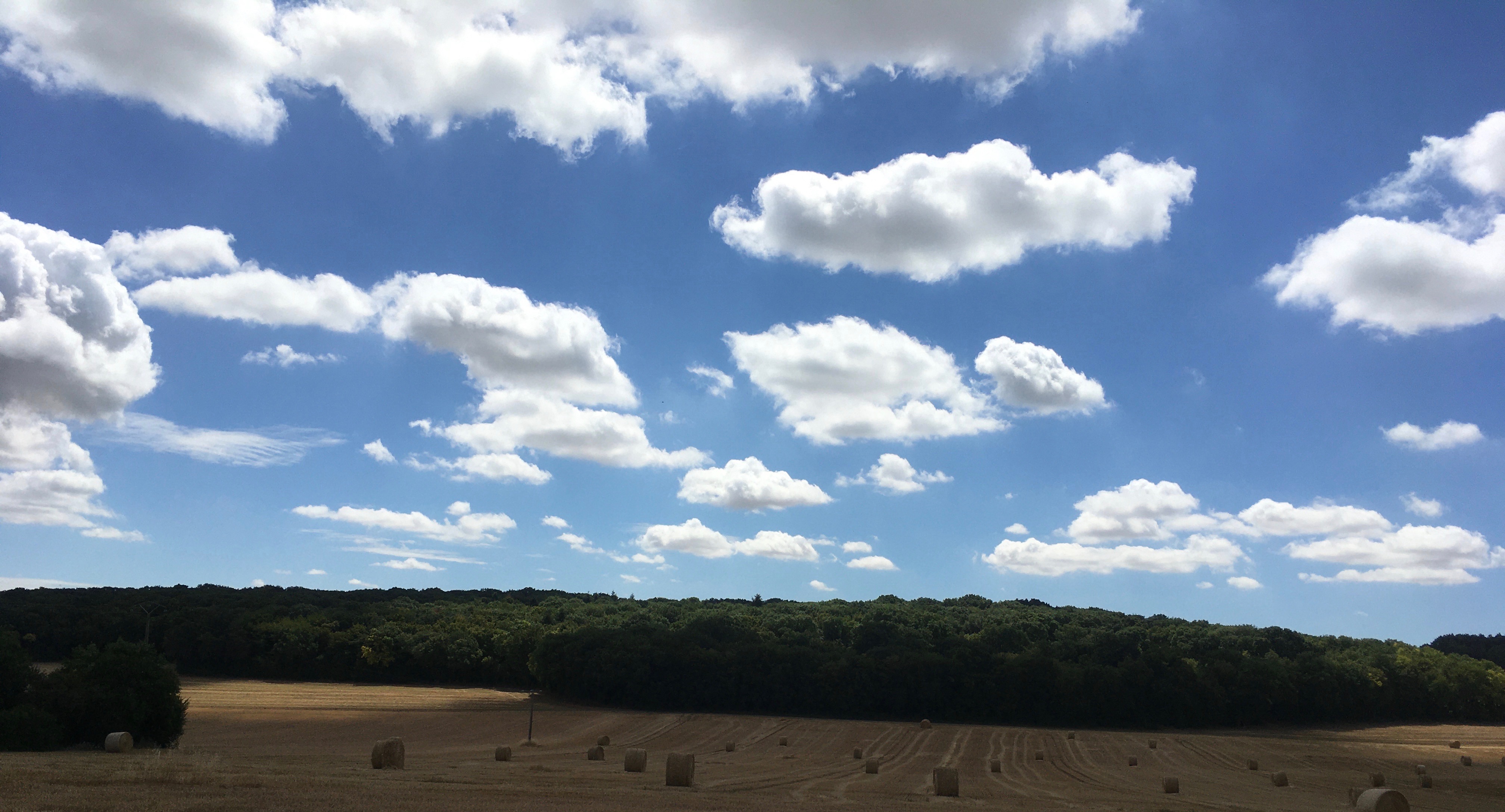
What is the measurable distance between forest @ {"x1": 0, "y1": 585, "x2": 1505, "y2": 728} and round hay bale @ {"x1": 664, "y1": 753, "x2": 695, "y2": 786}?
5328 cm

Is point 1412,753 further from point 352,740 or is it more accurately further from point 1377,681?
point 352,740

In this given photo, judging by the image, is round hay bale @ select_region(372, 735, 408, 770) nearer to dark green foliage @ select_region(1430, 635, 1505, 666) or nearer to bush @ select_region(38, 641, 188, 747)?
bush @ select_region(38, 641, 188, 747)

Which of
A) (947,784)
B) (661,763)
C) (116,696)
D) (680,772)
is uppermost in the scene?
(116,696)

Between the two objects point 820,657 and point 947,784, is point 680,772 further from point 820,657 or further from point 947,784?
point 820,657

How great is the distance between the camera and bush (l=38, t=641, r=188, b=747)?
123ft

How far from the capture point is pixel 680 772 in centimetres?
2861

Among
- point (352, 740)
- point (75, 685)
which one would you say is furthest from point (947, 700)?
point (75, 685)

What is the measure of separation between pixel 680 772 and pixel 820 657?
55979 millimetres

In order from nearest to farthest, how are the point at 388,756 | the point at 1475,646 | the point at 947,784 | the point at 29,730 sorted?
the point at 947,784 → the point at 388,756 → the point at 29,730 → the point at 1475,646

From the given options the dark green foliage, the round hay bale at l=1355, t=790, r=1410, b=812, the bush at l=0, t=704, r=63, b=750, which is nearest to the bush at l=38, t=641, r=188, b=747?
the bush at l=0, t=704, r=63, b=750

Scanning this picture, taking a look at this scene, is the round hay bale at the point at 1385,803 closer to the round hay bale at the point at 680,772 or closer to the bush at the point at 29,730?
the round hay bale at the point at 680,772

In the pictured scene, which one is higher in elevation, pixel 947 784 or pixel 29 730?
pixel 947 784

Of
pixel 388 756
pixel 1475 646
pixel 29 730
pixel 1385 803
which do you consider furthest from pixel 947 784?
pixel 1475 646

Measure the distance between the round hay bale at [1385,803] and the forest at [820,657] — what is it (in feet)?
180
